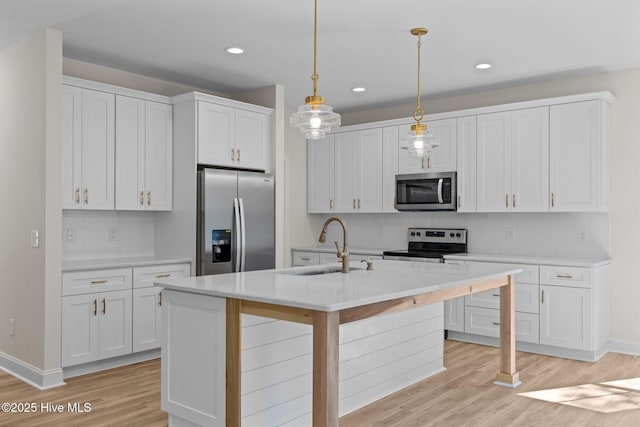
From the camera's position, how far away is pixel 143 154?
15.7ft

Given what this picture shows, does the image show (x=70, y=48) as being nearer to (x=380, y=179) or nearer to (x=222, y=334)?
(x=222, y=334)

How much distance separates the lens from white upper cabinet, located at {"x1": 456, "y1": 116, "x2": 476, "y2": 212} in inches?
216

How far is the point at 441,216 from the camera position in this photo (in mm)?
6023

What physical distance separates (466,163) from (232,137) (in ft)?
7.94

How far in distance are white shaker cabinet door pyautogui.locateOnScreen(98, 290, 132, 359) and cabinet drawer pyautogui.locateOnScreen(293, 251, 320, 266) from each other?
2449 mm

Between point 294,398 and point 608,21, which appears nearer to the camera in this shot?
point 294,398

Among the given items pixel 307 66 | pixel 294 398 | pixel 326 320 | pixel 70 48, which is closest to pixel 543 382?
pixel 294 398

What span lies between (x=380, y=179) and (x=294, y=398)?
11.8ft

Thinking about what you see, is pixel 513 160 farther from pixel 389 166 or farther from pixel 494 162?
pixel 389 166

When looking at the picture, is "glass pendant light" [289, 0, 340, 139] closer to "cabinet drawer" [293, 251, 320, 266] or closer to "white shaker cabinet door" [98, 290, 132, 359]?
"white shaker cabinet door" [98, 290, 132, 359]

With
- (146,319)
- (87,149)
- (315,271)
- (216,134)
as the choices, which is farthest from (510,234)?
(87,149)

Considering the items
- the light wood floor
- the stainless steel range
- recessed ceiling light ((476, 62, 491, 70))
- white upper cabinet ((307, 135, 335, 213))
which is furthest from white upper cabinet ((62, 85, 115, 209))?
recessed ceiling light ((476, 62, 491, 70))

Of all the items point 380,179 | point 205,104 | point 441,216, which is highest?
point 205,104

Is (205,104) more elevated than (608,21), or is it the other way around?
(608,21)
